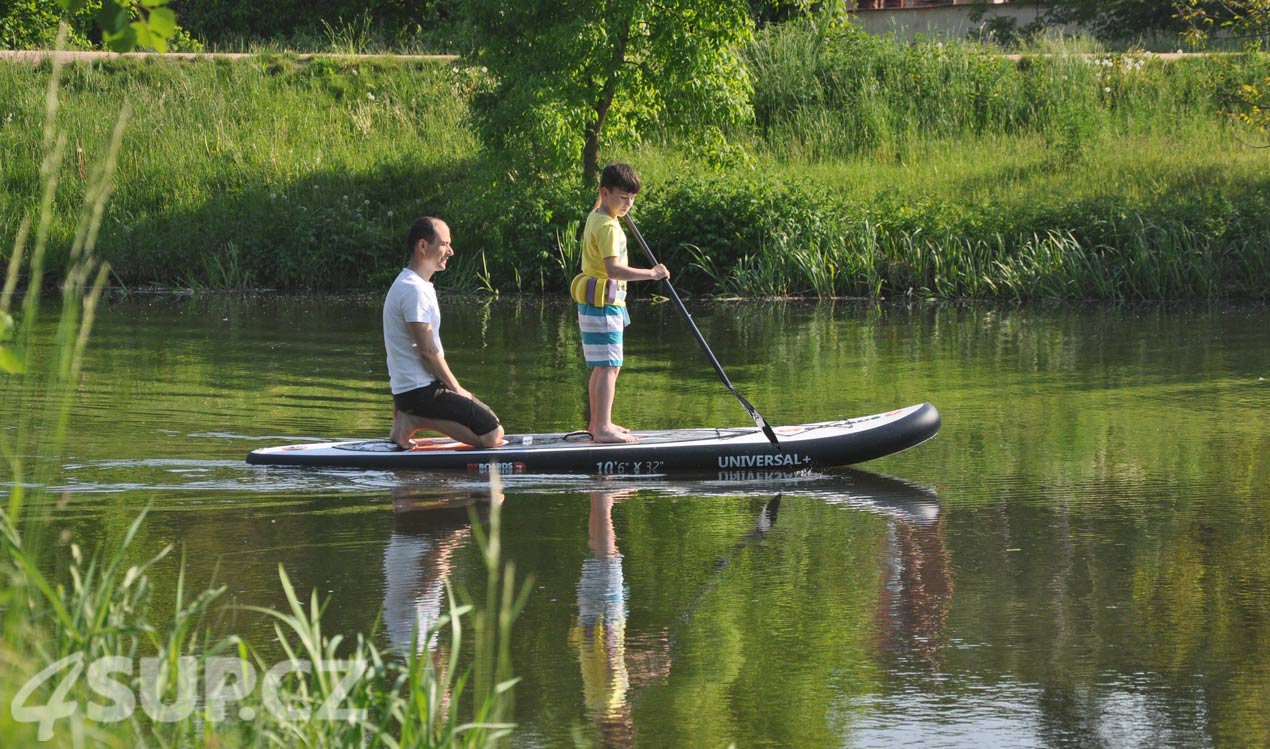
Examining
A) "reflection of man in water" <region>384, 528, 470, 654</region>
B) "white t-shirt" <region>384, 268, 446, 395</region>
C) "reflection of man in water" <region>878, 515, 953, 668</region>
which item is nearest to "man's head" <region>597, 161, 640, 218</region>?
"white t-shirt" <region>384, 268, 446, 395</region>

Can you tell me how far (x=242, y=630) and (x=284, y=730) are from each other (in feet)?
6.92

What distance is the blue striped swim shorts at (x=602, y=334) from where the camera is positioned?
31.4ft

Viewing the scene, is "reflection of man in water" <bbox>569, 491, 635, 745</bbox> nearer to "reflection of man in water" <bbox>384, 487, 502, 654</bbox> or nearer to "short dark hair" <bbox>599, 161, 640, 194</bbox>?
"reflection of man in water" <bbox>384, 487, 502, 654</bbox>

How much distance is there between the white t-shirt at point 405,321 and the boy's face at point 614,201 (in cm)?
115

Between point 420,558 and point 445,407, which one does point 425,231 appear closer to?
point 445,407

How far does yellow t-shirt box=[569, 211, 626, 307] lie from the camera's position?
945 cm

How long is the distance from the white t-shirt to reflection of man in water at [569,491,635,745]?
164 centimetres

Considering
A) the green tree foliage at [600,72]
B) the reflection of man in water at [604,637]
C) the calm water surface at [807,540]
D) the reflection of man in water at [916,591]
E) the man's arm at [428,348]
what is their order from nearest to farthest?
the reflection of man in water at [604,637] < the calm water surface at [807,540] < the reflection of man in water at [916,591] < the man's arm at [428,348] < the green tree foliage at [600,72]

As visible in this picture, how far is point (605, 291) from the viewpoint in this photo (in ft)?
31.2

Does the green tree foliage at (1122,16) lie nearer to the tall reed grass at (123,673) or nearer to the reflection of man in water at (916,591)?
the reflection of man in water at (916,591)

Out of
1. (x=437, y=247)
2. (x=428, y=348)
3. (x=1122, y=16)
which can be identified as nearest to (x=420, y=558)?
(x=428, y=348)

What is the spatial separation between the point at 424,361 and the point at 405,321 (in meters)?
0.25

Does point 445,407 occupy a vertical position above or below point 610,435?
above

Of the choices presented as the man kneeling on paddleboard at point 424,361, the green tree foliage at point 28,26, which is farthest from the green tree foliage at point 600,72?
the green tree foliage at point 28,26
